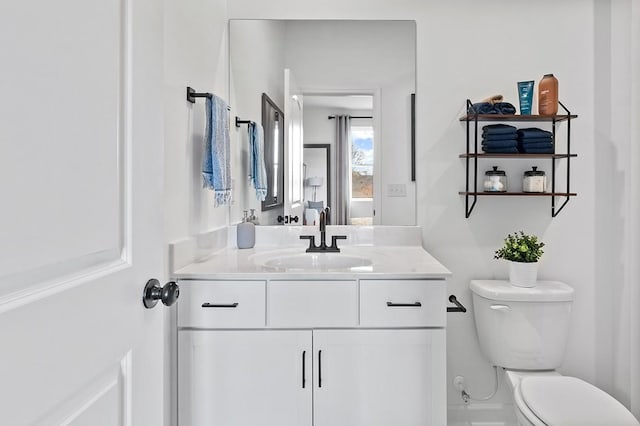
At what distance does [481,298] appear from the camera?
1.97 metres

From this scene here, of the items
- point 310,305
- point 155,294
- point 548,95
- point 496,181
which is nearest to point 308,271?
point 310,305

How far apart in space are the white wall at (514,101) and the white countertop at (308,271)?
44 centimetres

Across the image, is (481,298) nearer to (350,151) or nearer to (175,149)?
(350,151)

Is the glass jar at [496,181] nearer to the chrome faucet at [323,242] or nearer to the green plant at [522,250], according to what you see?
the green plant at [522,250]

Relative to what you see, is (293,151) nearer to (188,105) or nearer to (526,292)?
(188,105)

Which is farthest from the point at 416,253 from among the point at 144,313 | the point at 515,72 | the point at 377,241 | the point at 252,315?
the point at 144,313

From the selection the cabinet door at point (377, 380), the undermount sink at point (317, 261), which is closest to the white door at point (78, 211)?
the cabinet door at point (377, 380)

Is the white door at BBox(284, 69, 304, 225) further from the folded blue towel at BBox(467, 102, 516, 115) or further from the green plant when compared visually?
the green plant

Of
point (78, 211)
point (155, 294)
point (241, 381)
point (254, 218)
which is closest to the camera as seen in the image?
point (78, 211)

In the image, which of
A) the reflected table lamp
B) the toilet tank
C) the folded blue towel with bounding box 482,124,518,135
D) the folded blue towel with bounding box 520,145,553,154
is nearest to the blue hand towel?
the folded blue towel with bounding box 520,145,553,154

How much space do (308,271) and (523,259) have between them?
106cm

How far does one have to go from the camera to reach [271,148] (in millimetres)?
2221

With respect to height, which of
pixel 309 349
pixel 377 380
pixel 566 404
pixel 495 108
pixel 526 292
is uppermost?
pixel 495 108

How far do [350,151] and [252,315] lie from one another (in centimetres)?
105
